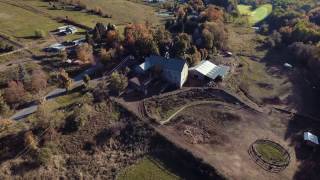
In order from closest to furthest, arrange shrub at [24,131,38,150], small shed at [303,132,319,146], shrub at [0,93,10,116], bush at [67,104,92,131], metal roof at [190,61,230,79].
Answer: shrub at [24,131,38,150]
shrub at [0,93,10,116]
bush at [67,104,92,131]
small shed at [303,132,319,146]
metal roof at [190,61,230,79]

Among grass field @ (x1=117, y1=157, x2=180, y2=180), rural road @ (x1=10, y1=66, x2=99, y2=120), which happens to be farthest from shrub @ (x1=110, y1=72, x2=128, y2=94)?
grass field @ (x1=117, y1=157, x2=180, y2=180)

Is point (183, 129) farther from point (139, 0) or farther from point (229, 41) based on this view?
point (139, 0)

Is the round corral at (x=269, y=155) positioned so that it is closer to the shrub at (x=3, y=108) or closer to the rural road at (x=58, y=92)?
the rural road at (x=58, y=92)

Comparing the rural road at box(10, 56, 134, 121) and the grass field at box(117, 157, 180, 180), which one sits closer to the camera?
the grass field at box(117, 157, 180, 180)

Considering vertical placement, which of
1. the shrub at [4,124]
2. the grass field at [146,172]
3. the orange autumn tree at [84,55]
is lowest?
the grass field at [146,172]

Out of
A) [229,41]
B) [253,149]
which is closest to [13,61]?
[253,149]

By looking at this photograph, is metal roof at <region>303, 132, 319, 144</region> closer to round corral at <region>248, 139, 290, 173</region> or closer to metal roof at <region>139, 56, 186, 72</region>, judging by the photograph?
round corral at <region>248, 139, 290, 173</region>

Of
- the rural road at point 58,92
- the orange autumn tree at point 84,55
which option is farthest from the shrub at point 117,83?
the orange autumn tree at point 84,55
